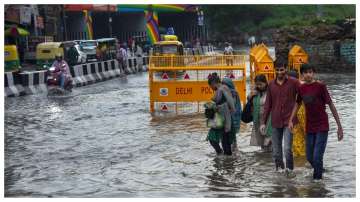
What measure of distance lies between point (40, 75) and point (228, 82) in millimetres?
15691

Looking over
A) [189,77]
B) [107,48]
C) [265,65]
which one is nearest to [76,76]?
[189,77]

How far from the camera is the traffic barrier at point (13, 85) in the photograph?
2443cm

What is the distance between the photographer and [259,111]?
11.7 meters

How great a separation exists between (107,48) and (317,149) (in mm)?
39475

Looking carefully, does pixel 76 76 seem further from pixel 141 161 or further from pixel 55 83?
pixel 141 161

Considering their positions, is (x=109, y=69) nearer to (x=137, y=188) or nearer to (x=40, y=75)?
(x=40, y=75)

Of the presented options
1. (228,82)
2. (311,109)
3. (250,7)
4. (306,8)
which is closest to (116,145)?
(228,82)

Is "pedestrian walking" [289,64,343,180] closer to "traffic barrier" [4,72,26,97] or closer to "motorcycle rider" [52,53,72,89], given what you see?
"traffic barrier" [4,72,26,97]

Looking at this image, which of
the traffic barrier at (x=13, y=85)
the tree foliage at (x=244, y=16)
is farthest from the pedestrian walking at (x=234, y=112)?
the tree foliage at (x=244, y=16)

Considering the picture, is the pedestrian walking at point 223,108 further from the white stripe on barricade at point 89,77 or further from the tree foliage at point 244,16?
the tree foliage at point 244,16

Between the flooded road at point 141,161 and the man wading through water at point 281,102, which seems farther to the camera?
the man wading through water at point 281,102

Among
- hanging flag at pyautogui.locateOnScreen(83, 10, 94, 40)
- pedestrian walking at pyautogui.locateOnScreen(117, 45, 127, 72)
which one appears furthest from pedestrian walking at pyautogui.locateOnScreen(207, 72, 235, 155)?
hanging flag at pyautogui.locateOnScreen(83, 10, 94, 40)

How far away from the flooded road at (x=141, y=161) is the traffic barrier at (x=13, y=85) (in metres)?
4.84

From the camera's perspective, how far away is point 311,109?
9195 mm
